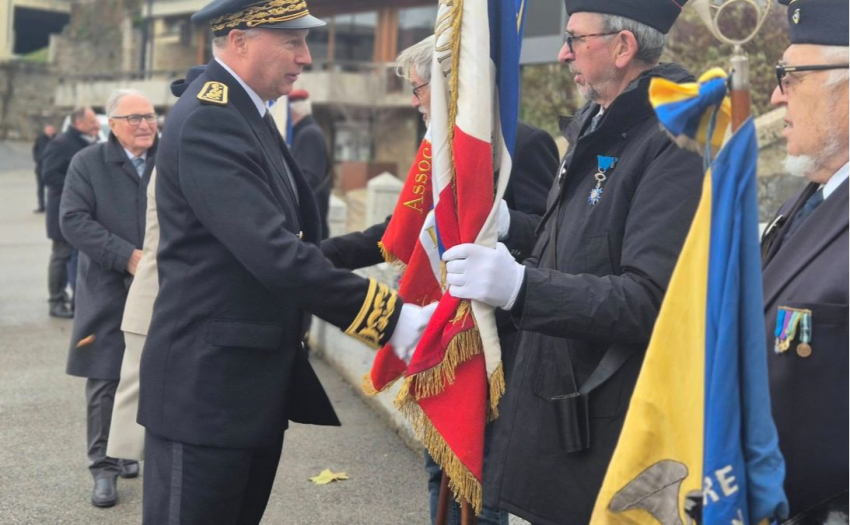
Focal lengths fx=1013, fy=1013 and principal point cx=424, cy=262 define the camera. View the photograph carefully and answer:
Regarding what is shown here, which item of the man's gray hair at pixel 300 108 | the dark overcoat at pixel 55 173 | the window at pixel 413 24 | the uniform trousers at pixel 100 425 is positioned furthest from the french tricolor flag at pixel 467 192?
the window at pixel 413 24

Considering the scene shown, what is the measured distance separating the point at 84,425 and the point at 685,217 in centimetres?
490

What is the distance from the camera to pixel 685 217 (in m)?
2.47

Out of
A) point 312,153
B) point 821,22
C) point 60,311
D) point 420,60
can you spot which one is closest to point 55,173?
point 60,311

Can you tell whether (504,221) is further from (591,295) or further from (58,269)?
(58,269)

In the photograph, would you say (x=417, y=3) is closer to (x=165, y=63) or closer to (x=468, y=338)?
(x=165, y=63)

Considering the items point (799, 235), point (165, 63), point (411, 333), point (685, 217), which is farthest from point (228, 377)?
point (165, 63)

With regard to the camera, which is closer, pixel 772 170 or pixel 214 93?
pixel 214 93

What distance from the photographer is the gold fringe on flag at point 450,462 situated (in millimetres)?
2814

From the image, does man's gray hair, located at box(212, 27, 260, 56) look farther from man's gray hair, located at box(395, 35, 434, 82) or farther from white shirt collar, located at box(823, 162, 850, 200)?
white shirt collar, located at box(823, 162, 850, 200)

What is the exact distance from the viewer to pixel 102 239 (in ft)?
17.0

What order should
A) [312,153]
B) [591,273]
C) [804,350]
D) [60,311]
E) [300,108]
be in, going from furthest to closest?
1. [60,311]
2. [300,108]
3. [312,153]
4. [591,273]
5. [804,350]

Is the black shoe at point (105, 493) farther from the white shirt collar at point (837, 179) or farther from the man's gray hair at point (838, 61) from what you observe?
the man's gray hair at point (838, 61)

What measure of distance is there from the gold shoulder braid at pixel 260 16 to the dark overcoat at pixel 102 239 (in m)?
2.19

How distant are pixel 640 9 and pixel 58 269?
840cm
